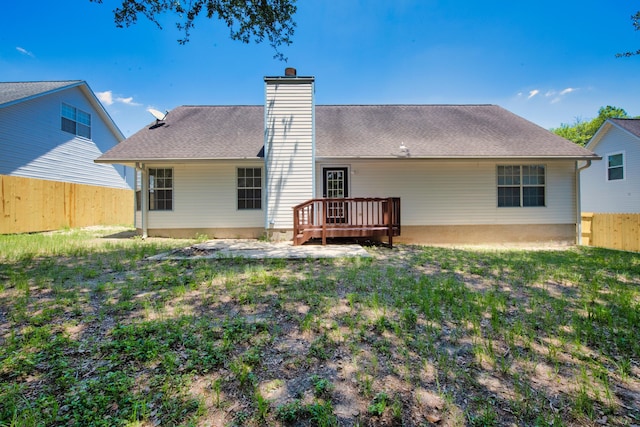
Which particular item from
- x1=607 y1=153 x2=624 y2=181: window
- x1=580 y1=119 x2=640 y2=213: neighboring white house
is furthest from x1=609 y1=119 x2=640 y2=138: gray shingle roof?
Answer: x1=607 y1=153 x2=624 y2=181: window

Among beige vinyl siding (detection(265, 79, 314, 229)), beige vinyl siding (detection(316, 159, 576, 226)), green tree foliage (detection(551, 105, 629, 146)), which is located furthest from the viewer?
green tree foliage (detection(551, 105, 629, 146))

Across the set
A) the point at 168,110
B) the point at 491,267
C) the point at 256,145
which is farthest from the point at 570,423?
the point at 168,110

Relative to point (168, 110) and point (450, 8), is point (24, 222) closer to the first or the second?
point (168, 110)

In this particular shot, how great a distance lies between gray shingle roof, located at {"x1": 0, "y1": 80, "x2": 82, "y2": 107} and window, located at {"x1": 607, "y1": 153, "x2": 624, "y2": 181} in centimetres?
2872

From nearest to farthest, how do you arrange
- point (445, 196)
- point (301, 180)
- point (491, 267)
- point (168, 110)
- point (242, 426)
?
point (242, 426)
point (491, 267)
point (301, 180)
point (445, 196)
point (168, 110)

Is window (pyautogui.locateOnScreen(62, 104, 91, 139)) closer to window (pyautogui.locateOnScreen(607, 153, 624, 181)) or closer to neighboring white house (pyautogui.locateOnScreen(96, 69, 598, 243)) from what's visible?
neighboring white house (pyautogui.locateOnScreen(96, 69, 598, 243))

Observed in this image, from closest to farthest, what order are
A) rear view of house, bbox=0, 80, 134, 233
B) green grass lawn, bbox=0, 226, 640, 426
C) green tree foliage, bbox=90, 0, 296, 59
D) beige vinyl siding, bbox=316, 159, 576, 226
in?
green grass lawn, bbox=0, 226, 640, 426 < green tree foliage, bbox=90, 0, 296, 59 < beige vinyl siding, bbox=316, 159, 576, 226 < rear view of house, bbox=0, 80, 134, 233

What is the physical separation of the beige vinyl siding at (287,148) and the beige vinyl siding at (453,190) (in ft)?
2.85

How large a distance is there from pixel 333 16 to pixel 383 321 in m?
12.0

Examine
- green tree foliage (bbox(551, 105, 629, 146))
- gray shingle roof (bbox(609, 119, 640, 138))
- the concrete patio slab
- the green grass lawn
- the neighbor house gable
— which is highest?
green tree foliage (bbox(551, 105, 629, 146))

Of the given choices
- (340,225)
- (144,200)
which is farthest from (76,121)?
(340,225)

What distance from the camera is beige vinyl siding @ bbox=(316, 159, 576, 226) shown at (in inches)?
390

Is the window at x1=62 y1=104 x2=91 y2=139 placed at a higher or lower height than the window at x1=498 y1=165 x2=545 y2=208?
higher

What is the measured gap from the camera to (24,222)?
11.0 metres
